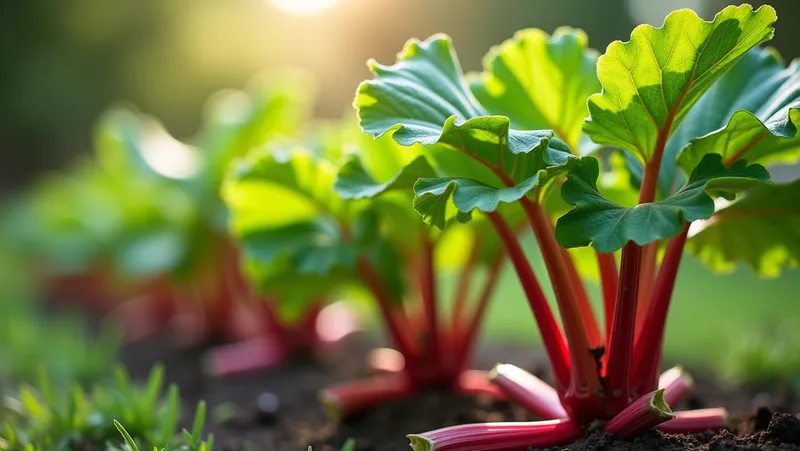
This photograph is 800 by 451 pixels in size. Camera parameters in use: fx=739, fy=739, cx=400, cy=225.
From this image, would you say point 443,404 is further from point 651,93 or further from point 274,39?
point 274,39

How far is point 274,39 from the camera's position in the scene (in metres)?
10.9

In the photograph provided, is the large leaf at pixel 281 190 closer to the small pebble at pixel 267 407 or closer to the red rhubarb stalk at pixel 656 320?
the small pebble at pixel 267 407

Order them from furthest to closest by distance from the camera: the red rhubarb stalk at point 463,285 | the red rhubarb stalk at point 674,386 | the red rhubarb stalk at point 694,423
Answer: the red rhubarb stalk at point 463,285 → the red rhubarb stalk at point 674,386 → the red rhubarb stalk at point 694,423

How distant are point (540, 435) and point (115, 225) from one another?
3237 mm

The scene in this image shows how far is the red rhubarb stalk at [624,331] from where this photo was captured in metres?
1.52

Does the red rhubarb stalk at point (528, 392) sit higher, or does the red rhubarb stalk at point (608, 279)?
the red rhubarb stalk at point (608, 279)

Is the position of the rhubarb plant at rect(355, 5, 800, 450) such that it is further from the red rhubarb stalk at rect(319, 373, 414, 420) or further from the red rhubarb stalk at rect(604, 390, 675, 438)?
the red rhubarb stalk at rect(319, 373, 414, 420)

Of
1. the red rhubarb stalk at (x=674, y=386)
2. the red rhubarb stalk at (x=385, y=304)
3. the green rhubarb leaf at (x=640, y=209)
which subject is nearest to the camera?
the green rhubarb leaf at (x=640, y=209)

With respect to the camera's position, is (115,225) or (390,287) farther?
(115,225)

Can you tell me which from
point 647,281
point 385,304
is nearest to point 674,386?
point 647,281

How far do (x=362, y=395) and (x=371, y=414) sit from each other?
0.07 meters

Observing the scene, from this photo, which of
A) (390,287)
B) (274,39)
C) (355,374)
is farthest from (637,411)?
(274,39)

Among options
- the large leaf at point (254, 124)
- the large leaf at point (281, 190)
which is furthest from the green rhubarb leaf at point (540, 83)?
the large leaf at point (254, 124)

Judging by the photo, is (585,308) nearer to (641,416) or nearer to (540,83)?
(641,416)
